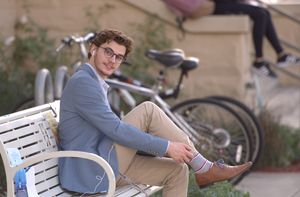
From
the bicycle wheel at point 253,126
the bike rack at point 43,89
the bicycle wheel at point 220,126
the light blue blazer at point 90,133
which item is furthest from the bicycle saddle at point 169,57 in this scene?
the light blue blazer at point 90,133

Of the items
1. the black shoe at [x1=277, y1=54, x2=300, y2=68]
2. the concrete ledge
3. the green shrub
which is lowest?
Answer: the green shrub

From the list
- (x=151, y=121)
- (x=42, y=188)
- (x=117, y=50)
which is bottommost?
(x=42, y=188)

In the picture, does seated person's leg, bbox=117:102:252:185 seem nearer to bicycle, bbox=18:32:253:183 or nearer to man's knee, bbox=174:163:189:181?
man's knee, bbox=174:163:189:181

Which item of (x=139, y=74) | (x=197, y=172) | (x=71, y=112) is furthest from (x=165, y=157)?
(x=139, y=74)

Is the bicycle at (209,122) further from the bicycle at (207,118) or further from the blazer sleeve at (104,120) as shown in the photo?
the blazer sleeve at (104,120)

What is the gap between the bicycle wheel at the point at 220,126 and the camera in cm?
678

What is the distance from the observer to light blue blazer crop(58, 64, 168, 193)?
→ 4734 mm

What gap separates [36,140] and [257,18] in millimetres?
4153

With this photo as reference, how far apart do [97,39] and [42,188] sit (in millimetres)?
892

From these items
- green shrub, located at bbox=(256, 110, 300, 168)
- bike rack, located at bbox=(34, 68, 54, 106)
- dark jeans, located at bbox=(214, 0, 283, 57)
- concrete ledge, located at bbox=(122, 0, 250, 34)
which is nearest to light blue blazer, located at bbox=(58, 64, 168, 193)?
bike rack, located at bbox=(34, 68, 54, 106)

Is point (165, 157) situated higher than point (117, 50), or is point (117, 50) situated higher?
point (117, 50)

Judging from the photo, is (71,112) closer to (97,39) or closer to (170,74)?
(97,39)

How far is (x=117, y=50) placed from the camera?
192 inches

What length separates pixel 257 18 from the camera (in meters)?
8.56
